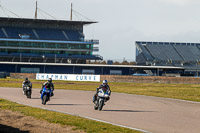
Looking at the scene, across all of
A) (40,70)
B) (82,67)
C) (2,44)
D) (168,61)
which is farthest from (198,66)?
(2,44)

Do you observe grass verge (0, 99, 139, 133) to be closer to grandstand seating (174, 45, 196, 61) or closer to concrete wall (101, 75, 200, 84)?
concrete wall (101, 75, 200, 84)

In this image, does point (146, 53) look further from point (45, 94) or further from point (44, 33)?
point (45, 94)

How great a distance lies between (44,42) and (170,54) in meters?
33.8

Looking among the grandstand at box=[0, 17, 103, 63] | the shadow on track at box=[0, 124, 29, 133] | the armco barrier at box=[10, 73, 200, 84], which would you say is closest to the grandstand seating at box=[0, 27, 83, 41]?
the grandstand at box=[0, 17, 103, 63]

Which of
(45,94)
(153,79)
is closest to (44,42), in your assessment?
(153,79)

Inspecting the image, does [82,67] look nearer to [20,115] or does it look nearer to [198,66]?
[198,66]

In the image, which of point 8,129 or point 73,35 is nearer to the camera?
point 8,129

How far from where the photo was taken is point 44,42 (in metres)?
100

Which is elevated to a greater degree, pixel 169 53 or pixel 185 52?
pixel 185 52

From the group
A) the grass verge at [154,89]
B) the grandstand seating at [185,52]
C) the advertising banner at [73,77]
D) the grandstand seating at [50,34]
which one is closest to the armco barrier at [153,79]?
the advertising banner at [73,77]

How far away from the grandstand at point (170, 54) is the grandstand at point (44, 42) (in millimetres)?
13023

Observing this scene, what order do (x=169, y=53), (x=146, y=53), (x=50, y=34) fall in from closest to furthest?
(x=50, y=34), (x=146, y=53), (x=169, y=53)

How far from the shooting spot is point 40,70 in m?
93.4

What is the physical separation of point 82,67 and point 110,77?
92.7 ft
